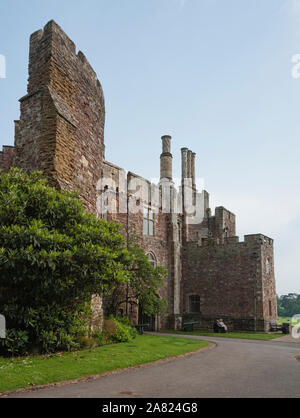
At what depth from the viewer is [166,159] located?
29750 mm

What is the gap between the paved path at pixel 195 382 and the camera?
6434 millimetres

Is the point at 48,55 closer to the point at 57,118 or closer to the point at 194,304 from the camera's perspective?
the point at 57,118

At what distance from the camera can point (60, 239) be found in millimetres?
9531

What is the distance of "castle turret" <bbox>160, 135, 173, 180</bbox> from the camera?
2933cm

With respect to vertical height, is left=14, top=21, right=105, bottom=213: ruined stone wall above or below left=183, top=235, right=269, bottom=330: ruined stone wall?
above

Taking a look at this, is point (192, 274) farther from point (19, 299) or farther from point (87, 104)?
point (19, 299)

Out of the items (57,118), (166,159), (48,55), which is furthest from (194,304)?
(48,55)

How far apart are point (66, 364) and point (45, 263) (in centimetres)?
243

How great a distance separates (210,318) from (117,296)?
Answer: 9.77 m

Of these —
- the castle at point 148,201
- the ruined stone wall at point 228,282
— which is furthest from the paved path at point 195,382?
the ruined stone wall at point 228,282

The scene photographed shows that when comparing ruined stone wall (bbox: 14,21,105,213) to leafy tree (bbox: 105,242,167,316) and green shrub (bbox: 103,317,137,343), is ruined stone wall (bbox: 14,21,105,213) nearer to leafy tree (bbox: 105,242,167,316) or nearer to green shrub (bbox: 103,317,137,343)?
green shrub (bbox: 103,317,137,343)

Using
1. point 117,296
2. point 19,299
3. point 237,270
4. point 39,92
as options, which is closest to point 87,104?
point 39,92

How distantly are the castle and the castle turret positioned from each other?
8cm

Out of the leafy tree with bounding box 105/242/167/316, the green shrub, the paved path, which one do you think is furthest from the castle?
the paved path
